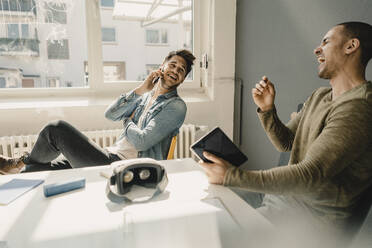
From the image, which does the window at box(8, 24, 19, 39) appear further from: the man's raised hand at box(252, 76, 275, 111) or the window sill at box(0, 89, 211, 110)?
the man's raised hand at box(252, 76, 275, 111)

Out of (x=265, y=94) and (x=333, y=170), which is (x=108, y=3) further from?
(x=333, y=170)

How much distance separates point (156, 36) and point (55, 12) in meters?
0.90

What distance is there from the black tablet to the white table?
0.39ft

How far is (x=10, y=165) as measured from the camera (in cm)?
164

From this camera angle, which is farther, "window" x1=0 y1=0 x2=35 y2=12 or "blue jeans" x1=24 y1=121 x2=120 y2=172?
"window" x1=0 y1=0 x2=35 y2=12

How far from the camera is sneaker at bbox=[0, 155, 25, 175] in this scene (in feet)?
5.34

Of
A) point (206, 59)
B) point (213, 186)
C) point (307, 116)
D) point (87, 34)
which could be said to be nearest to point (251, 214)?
point (213, 186)

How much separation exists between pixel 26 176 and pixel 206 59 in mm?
1965

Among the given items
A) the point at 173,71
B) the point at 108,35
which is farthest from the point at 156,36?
the point at 173,71

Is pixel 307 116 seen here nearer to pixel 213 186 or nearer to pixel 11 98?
pixel 213 186

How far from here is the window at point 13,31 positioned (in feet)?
7.70

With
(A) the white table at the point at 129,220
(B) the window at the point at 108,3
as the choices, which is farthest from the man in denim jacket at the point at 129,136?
(B) the window at the point at 108,3

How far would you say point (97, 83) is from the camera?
258cm

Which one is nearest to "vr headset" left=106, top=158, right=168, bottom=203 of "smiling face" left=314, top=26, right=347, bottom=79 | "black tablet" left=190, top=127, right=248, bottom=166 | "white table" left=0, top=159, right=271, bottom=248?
"white table" left=0, top=159, right=271, bottom=248
